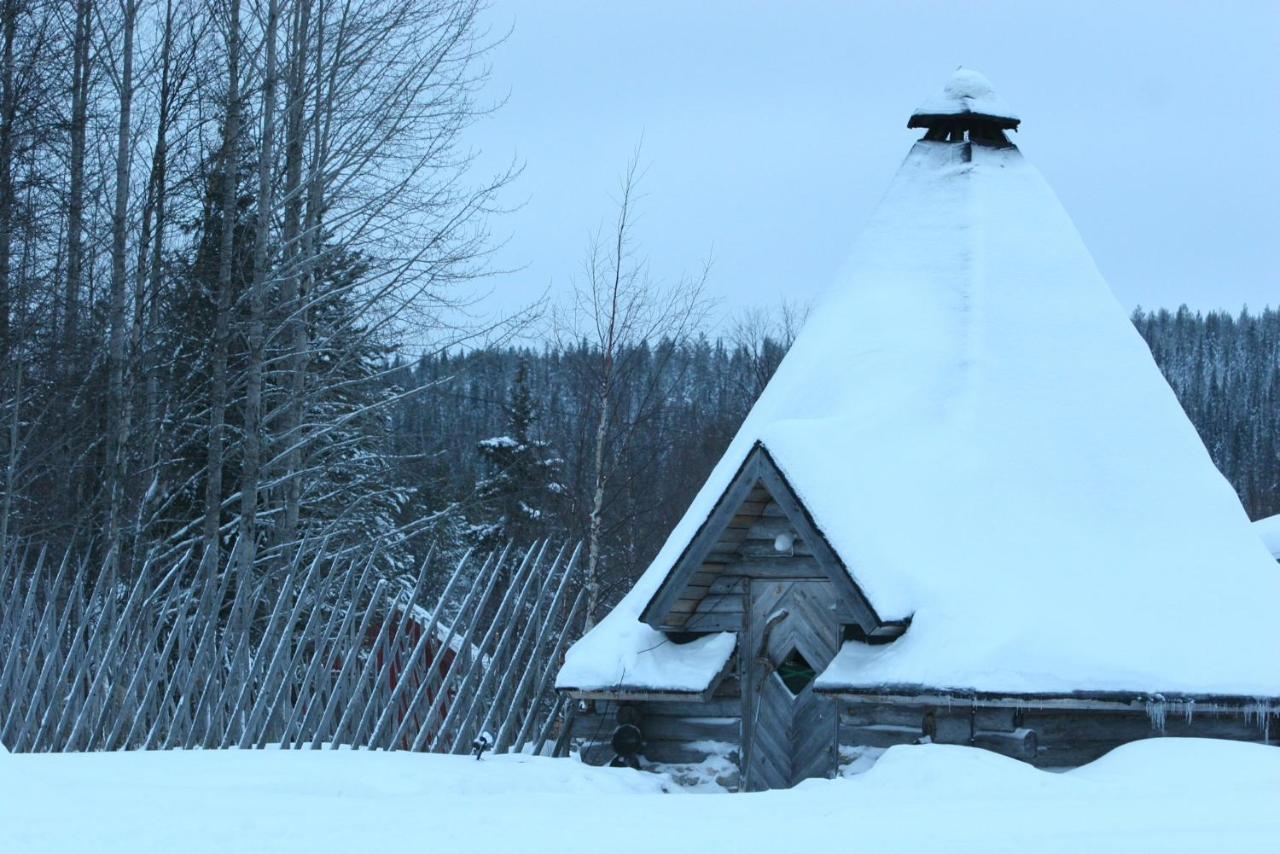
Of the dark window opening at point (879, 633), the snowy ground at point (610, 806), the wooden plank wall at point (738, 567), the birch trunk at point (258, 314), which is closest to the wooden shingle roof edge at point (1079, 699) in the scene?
the snowy ground at point (610, 806)

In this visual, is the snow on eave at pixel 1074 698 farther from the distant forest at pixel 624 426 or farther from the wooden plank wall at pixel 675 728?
the distant forest at pixel 624 426

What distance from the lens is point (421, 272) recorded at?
18.0 m

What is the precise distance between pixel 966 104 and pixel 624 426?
867 cm

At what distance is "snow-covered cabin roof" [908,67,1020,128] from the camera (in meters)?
13.5

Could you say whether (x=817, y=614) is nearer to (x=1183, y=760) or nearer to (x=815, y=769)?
(x=815, y=769)

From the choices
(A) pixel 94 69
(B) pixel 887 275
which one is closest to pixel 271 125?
(A) pixel 94 69

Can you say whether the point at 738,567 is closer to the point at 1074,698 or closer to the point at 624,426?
the point at 1074,698

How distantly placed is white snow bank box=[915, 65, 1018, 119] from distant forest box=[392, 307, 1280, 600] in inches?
225

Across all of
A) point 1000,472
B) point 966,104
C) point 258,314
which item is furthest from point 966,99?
point 258,314

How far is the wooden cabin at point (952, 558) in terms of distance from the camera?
9.74 m

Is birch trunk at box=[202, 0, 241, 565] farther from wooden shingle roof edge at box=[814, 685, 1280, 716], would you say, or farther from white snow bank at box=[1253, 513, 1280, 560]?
white snow bank at box=[1253, 513, 1280, 560]

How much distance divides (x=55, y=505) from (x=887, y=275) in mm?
13258

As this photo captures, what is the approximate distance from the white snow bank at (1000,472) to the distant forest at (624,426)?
5309 mm

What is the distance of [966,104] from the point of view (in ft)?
44.4
